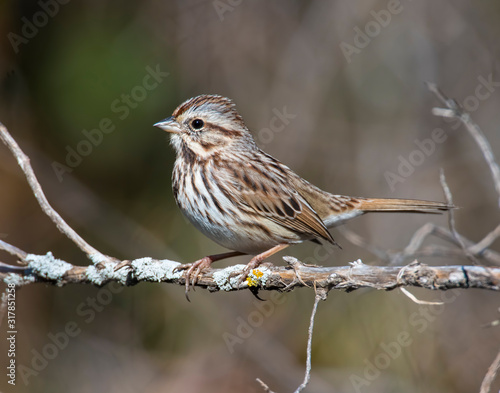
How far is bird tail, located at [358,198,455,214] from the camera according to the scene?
425 centimetres

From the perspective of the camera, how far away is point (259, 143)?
6770mm

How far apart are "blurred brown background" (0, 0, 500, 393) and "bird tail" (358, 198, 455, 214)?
1.59m

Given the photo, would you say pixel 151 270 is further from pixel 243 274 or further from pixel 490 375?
pixel 490 375

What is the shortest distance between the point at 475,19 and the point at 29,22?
16.6ft

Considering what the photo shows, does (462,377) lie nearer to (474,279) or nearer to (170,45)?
(474,279)

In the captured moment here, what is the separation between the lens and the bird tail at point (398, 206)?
4.25 metres

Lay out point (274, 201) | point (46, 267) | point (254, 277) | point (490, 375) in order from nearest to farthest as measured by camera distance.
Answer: point (490, 375) → point (254, 277) → point (46, 267) → point (274, 201)

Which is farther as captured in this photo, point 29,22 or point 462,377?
point 29,22

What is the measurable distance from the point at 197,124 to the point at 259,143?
8.72 ft

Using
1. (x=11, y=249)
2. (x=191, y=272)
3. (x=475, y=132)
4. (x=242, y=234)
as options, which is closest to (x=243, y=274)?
(x=191, y=272)

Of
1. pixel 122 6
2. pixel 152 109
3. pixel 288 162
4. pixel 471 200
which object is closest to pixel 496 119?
pixel 471 200

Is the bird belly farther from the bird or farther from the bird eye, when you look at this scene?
the bird eye

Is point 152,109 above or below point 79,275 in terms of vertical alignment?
above

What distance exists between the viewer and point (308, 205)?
14.2 feet
